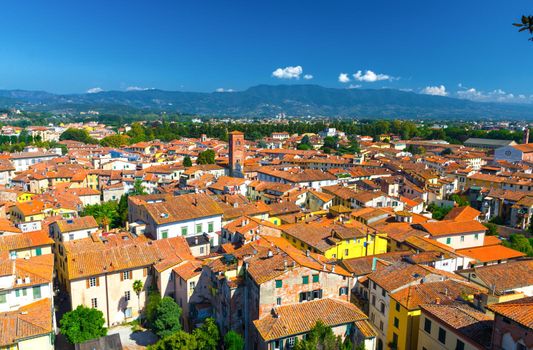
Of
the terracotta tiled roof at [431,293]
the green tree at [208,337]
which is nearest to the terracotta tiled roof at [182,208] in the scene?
the green tree at [208,337]

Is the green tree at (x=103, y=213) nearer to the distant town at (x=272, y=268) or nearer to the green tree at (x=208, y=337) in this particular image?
the distant town at (x=272, y=268)

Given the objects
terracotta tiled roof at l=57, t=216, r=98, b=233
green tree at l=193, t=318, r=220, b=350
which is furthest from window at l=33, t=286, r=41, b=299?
terracotta tiled roof at l=57, t=216, r=98, b=233

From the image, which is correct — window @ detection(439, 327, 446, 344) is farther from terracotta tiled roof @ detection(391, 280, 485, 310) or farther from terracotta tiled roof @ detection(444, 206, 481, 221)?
terracotta tiled roof @ detection(444, 206, 481, 221)

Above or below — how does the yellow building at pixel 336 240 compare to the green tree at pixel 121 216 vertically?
above

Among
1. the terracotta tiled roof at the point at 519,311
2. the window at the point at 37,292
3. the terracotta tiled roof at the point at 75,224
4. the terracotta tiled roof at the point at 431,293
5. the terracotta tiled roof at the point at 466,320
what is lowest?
the window at the point at 37,292

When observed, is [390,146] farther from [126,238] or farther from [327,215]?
[126,238]

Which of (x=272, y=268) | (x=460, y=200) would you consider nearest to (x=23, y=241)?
(x=272, y=268)

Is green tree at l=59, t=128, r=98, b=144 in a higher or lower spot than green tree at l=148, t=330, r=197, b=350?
higher
